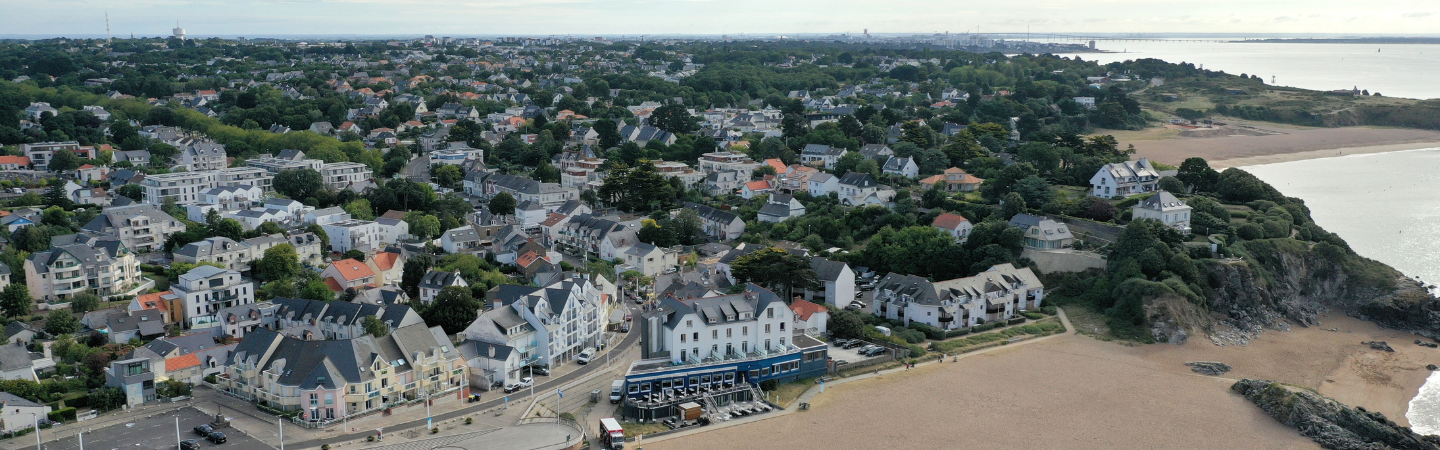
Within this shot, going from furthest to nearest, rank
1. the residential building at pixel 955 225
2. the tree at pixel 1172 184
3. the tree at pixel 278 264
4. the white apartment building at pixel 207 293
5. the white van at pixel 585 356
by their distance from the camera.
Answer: the tree at pixel 1172 184 → the residential building at pixel 955 225 → the tree at pixel 278 264 → the white apartment building at pixel 207 293 → the white van at pixel 585 356

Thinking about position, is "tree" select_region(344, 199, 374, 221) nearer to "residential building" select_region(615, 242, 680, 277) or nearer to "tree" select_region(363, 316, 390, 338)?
"residential building" select_region(615, 242, 680, 277)

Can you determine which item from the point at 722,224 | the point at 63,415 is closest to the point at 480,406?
the point at 63,415

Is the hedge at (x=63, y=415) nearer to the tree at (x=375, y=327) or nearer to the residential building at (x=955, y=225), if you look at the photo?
the tree at (x=375, y=327)

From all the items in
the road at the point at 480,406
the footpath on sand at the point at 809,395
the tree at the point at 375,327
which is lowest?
the footpath on sand at the point at 809,395

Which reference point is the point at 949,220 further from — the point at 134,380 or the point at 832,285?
the point at 134,380

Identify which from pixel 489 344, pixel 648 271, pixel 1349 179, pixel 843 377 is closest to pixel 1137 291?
pixel 843 377

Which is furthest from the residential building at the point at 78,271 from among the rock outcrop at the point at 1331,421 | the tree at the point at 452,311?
the rock outcrop at the point at 1331,421

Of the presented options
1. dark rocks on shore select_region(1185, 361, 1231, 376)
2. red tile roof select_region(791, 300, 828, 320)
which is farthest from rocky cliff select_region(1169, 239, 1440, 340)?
red tile roof select_region(791, 300, 828, 320)
